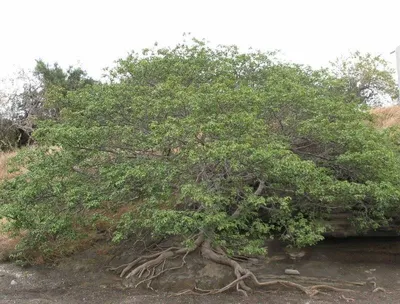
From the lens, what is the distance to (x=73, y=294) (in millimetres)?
7973

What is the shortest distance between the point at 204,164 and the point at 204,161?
0.46 feet

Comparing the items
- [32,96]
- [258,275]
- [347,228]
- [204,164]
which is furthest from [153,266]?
[32,96]

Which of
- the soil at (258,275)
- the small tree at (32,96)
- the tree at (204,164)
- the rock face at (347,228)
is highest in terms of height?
the small tree at (32,96)

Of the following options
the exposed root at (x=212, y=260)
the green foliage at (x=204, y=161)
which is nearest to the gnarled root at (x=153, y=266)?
the exposed root at (x=212, y=260)

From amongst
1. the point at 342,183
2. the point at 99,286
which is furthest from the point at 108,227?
the point at 342,183

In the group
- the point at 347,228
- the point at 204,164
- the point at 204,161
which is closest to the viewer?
the point at 204,161

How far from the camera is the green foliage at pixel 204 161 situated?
6324 millimetres

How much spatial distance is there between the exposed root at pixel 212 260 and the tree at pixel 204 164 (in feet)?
0.10

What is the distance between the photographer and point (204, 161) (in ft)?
20.8

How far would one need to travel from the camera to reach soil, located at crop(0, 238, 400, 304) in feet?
24.1

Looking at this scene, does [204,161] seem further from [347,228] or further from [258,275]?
[347,228]

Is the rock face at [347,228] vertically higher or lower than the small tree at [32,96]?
lower

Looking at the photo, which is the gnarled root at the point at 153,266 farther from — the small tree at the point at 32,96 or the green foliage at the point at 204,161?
the small tree at the point at 32,96

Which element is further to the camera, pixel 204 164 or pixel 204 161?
pixel 204 164
